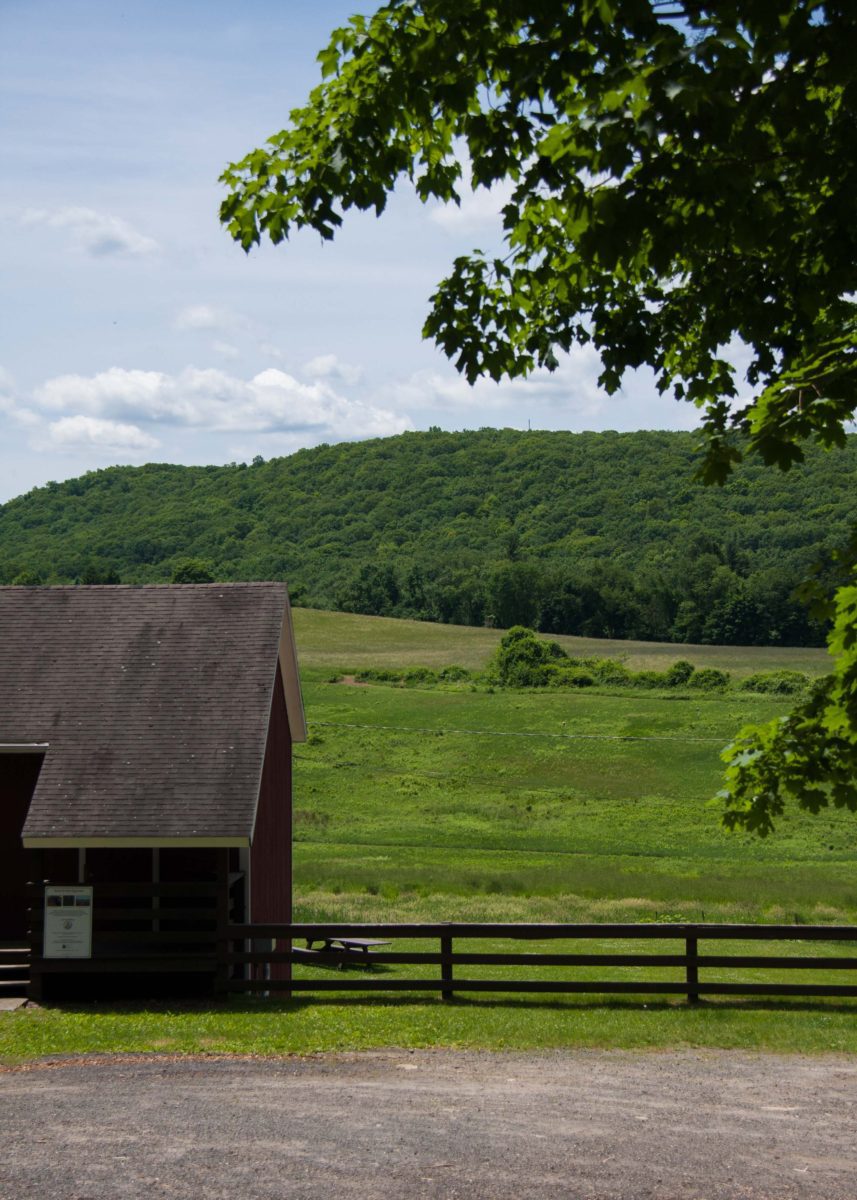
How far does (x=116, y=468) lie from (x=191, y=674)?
493 feet

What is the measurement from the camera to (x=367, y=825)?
52.0 m

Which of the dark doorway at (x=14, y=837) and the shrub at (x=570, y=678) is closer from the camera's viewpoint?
the dark doorway at (x=14, y=837)

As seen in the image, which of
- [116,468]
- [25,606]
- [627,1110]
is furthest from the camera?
[116,468]

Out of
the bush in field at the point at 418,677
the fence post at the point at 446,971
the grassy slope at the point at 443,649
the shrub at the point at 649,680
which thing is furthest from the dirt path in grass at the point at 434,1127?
the grassy slope at the point at 443,649

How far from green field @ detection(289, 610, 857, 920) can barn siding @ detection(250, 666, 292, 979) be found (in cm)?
597

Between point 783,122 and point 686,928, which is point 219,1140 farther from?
point 686,928

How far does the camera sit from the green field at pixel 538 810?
32.5 metres

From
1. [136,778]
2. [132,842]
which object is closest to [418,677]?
[136,778]

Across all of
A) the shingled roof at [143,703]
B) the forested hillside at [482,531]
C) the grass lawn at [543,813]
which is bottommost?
the grass lawn at [543,813]

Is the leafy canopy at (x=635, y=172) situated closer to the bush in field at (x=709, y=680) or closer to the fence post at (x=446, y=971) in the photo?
the fence post at (x=446, y=971)

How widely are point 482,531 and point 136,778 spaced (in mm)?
129966

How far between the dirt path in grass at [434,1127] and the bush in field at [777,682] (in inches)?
2865

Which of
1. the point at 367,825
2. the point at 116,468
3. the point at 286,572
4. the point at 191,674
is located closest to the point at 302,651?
the point at 286,572

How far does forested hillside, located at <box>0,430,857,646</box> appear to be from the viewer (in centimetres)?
11269
